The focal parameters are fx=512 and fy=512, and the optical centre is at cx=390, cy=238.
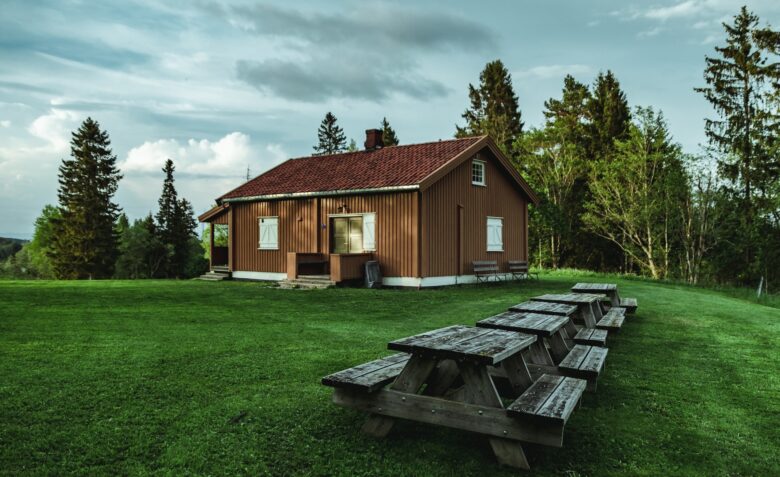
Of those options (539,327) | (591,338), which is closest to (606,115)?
(591,338)

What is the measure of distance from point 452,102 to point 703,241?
26.6m

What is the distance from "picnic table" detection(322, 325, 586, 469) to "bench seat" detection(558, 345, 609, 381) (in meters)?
0.63

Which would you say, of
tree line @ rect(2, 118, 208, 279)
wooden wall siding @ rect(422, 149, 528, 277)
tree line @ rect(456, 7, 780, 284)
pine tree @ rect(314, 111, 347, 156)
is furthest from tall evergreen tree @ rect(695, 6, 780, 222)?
tree line @ rect(2, 118, 208, 279)

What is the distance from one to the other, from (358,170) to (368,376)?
1579 cm

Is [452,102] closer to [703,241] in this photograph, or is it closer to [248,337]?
[703,241]

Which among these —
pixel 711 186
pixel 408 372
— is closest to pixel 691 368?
pixel 408 372

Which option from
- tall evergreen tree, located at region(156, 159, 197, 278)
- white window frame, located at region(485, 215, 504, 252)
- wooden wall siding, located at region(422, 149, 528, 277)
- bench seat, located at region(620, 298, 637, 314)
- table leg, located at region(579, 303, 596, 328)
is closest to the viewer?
table leg, located at region(579, 303, 596, 328)

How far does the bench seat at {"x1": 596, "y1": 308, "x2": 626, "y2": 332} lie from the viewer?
7.42 meters

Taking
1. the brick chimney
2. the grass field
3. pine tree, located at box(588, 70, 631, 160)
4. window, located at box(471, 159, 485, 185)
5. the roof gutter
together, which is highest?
pine tree, located at box(588, 70, 631, 160)

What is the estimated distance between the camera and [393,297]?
13.7 meters

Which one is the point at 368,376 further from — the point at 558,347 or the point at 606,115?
the point at 606,115

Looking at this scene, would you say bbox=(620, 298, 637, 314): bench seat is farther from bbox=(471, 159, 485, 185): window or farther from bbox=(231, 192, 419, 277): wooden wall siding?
bbox=(471, 159, 485, 185): window

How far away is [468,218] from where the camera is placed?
60.3 ft

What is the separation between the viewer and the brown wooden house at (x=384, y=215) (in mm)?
16484
